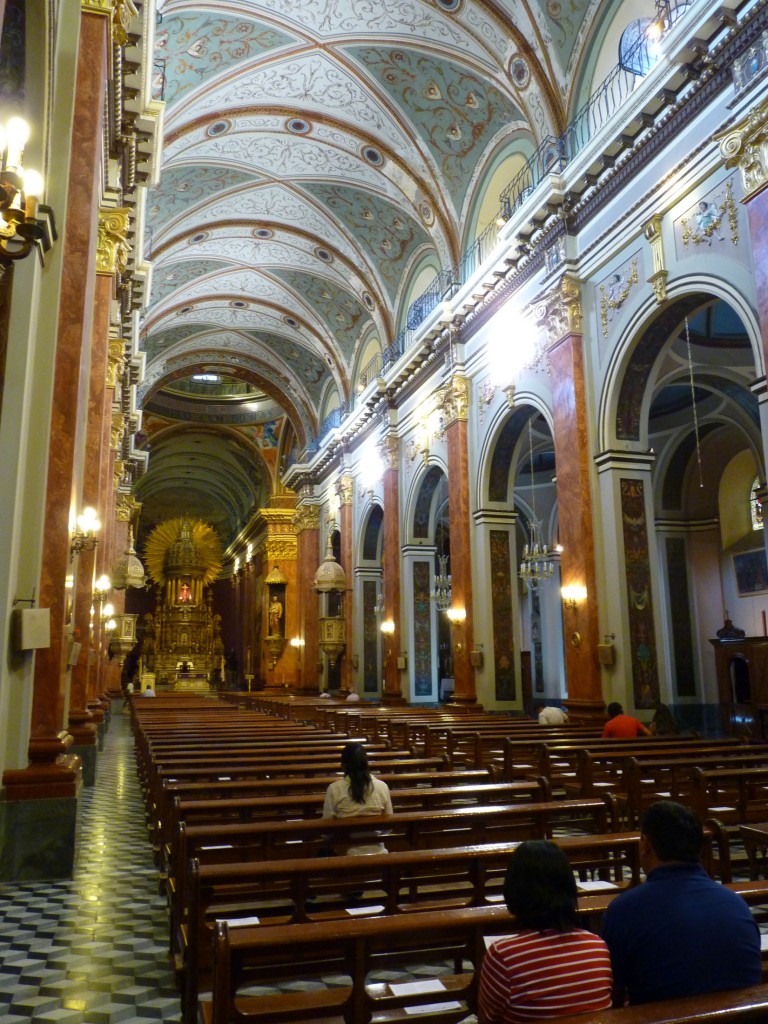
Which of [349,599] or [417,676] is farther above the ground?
[349,599]

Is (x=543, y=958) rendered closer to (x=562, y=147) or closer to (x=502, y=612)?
(x=562, y=147)

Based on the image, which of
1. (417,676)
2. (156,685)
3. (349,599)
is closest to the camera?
(417,676)

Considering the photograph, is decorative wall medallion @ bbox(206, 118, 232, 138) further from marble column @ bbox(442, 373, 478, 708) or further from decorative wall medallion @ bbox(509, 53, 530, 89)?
marble column @ bbox(442, 373, 478, 708)

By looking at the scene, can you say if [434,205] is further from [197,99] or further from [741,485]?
→ [741,485]

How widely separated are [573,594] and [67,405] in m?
6.80

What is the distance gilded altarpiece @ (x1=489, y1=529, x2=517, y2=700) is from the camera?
13297 mm

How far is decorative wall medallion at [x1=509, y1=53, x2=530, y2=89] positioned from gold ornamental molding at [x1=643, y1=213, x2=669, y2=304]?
377 cm

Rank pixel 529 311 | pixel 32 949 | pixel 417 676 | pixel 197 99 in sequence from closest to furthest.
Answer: pixel 32 949 < pixel 529 311 < pixel 197 99 < pixel 417 676

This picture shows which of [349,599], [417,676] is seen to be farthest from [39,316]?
[349,599]

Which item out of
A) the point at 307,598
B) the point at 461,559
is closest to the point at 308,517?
the point at 307,598

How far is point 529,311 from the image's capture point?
12.1 meters

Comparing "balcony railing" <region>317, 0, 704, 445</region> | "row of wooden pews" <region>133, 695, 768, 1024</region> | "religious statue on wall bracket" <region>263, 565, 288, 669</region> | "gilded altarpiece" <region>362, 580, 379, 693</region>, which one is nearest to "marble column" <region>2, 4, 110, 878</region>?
"row of wooden pews" <region>133, 695, 768, 1024</region>

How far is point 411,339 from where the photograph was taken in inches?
673

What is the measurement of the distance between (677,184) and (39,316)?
22.7 ft
